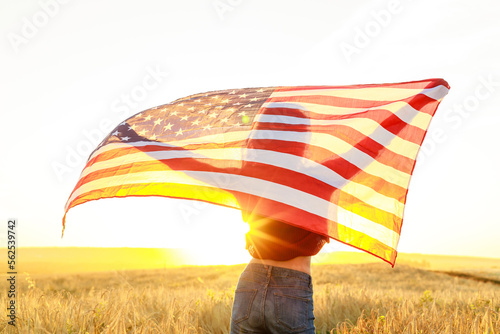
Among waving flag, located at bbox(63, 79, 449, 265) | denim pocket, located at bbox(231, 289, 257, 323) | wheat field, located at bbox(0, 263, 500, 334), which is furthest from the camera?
wheat field, located at bbox(0, 263, 500, 334)

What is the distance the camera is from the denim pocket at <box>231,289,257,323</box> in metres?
2.82

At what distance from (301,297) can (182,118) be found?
2.51 metres

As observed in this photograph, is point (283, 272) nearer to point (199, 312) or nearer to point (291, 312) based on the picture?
point (291, 312)

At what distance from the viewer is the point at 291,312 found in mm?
2717

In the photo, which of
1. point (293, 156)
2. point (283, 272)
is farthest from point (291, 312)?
point (293, 156)

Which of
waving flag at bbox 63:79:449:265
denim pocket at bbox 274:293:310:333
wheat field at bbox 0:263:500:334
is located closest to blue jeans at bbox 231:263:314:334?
denim pocket at bbox 274:293:310:333

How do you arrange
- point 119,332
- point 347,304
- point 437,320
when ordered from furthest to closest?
point 347,304 < point 437,320 < point 119,332

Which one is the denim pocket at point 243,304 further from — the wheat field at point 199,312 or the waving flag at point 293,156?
the wheat field at point 199,312

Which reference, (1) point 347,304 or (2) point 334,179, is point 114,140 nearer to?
(2) point 334,179

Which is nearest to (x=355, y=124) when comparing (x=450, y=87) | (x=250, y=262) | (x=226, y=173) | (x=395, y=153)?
(x=395, y=153)

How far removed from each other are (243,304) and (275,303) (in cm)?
24

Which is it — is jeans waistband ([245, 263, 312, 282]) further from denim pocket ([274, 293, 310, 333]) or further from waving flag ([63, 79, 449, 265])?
waving flag ([63, 79, 449, 265])

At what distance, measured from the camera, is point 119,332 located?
14.2 feet

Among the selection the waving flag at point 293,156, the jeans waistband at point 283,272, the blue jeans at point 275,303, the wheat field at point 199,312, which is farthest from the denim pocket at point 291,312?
the wheat field at point 199,312
